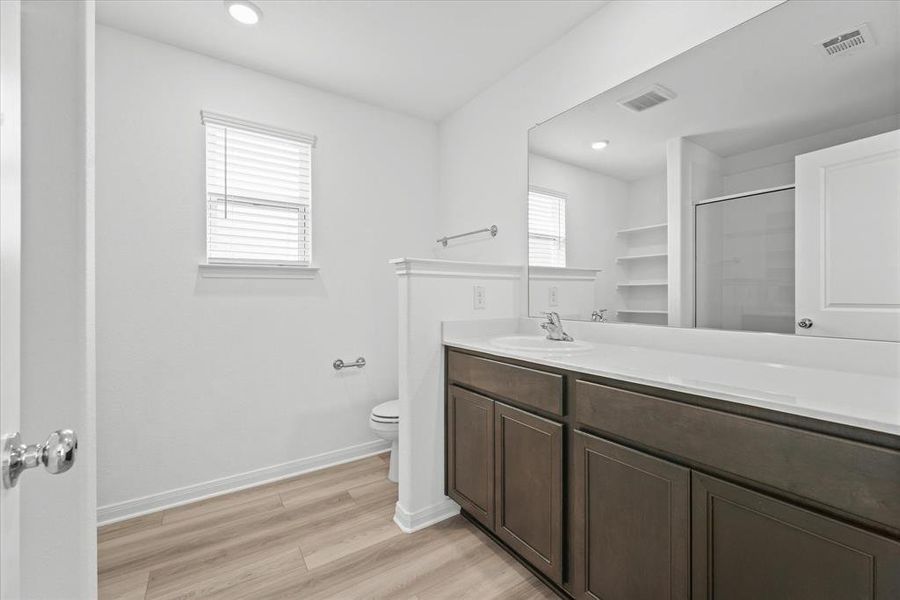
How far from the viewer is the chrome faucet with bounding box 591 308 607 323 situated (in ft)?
6.51

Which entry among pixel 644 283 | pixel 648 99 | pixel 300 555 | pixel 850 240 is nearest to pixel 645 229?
pixel 644 283

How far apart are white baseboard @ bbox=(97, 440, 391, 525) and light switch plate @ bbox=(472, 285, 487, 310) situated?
138 cm

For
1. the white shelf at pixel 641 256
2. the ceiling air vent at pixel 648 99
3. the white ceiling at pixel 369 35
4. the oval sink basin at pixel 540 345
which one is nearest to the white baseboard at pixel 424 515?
the oval sink basin at pixel 540 345

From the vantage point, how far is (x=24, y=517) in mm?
776

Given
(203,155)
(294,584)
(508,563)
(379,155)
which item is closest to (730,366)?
(508,563)

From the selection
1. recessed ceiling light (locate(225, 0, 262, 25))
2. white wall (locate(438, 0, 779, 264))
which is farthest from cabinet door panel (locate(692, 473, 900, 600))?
recessed ceiling light (locate(225, 0, 262, 25))

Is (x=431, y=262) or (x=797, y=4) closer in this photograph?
(x=797, y=4)

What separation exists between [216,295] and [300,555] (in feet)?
4.82

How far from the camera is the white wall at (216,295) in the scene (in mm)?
2076

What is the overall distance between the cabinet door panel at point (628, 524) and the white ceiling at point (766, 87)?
1.20m

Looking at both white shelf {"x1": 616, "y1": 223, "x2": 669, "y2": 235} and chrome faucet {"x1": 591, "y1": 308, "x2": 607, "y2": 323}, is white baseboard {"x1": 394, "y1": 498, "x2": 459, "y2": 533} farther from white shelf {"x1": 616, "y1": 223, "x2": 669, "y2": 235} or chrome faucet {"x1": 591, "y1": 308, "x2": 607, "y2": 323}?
white shelf {"x1": 616, "y1": 223, "x2": 669, "y2": 235}

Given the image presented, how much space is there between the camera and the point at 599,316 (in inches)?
78.9

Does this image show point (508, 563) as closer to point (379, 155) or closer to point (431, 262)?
point (431, 262)

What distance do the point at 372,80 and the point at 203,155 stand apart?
112 centimetres
